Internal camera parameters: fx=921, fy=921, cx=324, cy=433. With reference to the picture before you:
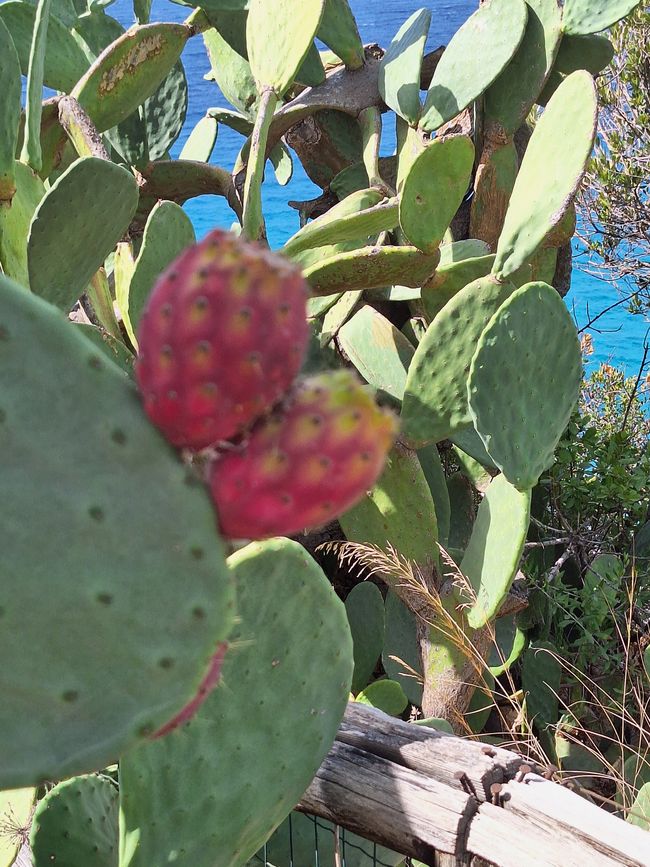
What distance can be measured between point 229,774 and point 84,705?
0.42m

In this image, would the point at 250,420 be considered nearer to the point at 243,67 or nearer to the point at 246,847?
the point at 246,847

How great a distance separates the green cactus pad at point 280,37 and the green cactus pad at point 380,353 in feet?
1.93

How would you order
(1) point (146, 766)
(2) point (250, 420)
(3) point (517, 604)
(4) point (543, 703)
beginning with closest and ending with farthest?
1. (2) point (250, 420)
2. (1) point (146, 766)
3. (3) point (517, 604)
4. (4) point (543, 703)

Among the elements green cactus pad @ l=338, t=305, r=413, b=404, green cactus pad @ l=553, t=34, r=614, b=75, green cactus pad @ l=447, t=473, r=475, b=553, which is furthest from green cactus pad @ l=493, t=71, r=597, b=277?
green cactus pad @ l=447, t=473, r=475, b=553

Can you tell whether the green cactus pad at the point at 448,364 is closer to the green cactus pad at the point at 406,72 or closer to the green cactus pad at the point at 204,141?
the green cactus pad at the point at 406,72

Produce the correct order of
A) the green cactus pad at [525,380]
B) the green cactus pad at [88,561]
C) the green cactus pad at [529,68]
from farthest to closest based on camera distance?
the green cactus pad at [529,68] < the green cactus pad at [525,380] < the green cactus pad at [88,561]

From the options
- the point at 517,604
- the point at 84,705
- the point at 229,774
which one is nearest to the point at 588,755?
the point at 517,604

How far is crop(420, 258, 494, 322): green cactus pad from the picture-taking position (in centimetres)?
217

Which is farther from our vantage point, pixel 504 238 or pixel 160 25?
pixel 160 25

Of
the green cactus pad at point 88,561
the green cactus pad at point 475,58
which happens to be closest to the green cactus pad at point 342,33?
the green cactus pad at point 475,58

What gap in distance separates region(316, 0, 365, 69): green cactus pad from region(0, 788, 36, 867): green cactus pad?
210 cm

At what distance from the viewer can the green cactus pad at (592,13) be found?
2402 mm

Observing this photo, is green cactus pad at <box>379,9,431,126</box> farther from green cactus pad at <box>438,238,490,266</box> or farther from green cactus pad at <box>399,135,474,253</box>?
green cactus pad at <box>399,135,474,253</box>

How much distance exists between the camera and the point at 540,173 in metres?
1.92
